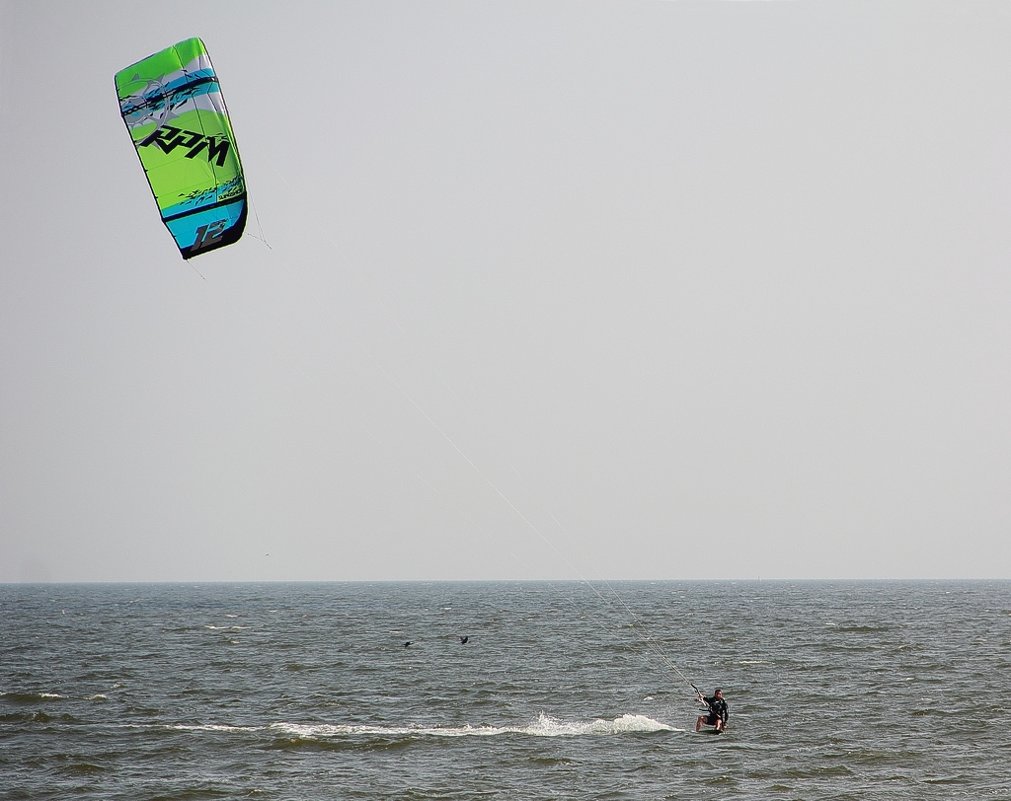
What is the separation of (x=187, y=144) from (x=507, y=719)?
17.0 metres

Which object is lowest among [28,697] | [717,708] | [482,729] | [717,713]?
[28,697]

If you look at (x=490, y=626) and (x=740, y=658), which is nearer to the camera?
(x=740, y=658)

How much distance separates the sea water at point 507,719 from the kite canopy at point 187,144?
10840mm

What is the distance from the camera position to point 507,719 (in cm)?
2606

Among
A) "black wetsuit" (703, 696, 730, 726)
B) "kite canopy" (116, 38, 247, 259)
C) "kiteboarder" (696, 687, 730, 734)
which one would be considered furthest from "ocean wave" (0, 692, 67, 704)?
"kite canopy" (116, 38, 247, 259)

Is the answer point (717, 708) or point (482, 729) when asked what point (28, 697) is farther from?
point (717, 708)

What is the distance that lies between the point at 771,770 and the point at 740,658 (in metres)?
20.4

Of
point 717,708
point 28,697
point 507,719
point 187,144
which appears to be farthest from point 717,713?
point 28,697

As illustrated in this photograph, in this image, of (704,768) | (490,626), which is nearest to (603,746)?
(704,768)

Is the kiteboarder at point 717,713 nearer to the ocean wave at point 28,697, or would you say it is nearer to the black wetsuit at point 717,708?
the black wetsuit at point 717,708

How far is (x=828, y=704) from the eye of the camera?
27969mm

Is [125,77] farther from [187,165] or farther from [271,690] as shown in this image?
[271,690]

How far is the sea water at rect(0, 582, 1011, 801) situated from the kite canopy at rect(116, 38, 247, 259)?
427 inches

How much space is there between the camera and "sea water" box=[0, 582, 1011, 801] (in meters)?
19.5
